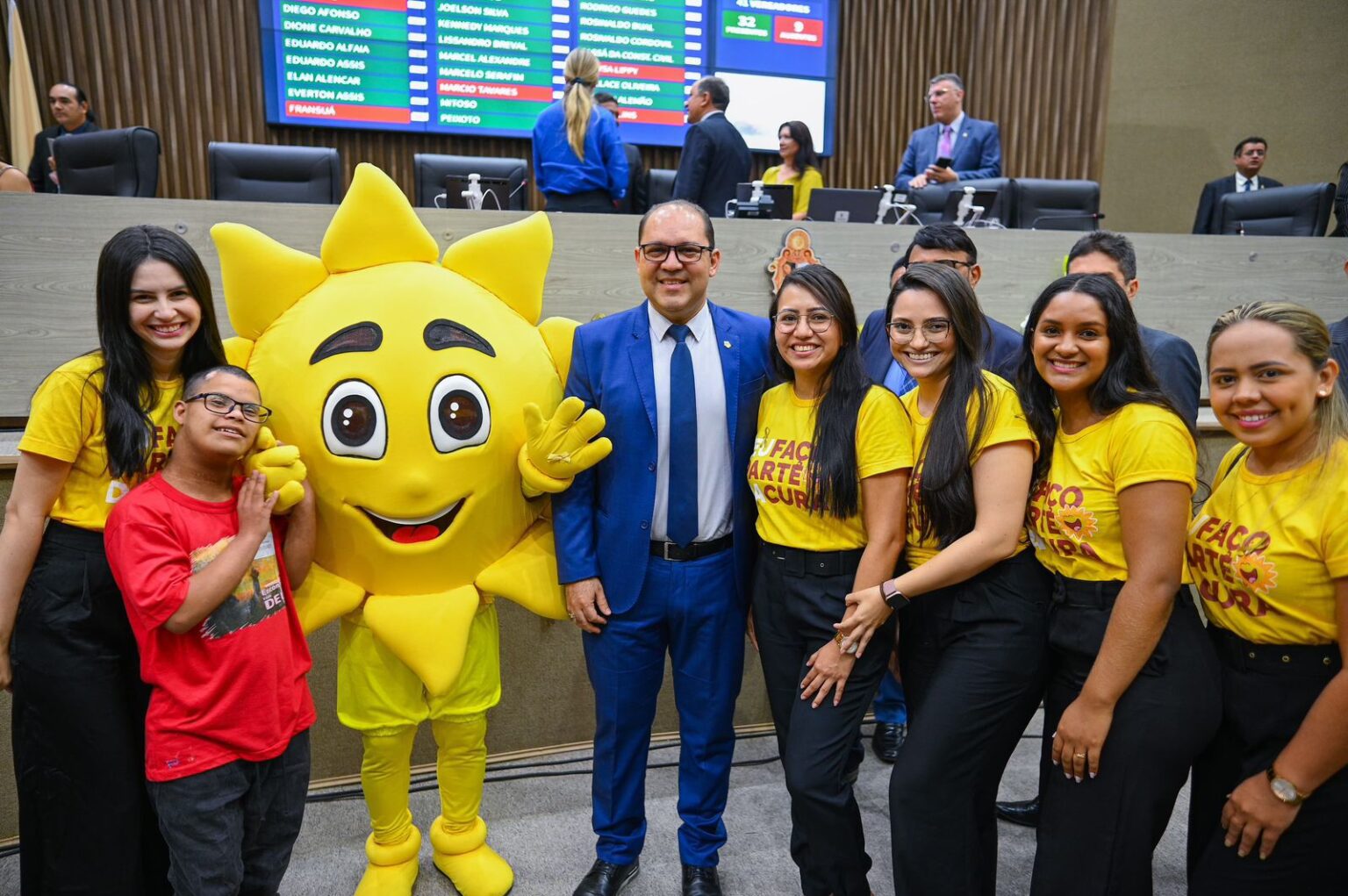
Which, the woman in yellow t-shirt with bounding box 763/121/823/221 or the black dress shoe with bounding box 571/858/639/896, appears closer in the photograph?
the black dress shoe with bounding box 571/858/639/896

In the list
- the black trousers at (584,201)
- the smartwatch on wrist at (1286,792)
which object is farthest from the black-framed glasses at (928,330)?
the black trousers at (584,201)

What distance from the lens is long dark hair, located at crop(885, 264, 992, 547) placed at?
169 centimetres

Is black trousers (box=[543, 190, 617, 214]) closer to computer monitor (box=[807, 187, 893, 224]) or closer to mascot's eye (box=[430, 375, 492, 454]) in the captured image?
computer monitor (box=[807, 187, 893, 224])

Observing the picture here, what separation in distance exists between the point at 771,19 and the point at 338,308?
602cm

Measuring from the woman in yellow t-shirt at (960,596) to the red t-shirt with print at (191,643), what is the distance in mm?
1106

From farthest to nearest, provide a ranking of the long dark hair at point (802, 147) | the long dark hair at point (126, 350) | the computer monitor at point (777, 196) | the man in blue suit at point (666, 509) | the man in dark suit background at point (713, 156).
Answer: the long dark hair at point (802, 147) → the man in dark suit background at point (713, 156) → the computer monitor at point (777, 196) → the man in blue suit at point (666, 509) → the long dark hair at point (126, 350)

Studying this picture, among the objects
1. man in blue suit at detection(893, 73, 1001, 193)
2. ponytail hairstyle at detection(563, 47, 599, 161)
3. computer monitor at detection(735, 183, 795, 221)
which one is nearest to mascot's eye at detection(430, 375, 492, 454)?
computer monitor at detection(735, 183, 795, 221)

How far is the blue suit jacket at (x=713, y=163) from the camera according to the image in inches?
162

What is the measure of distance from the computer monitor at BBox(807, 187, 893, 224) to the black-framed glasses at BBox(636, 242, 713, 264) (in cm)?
200

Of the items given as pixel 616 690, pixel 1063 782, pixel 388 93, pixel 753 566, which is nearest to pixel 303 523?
pixel 616 690

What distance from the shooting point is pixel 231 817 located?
1.63m

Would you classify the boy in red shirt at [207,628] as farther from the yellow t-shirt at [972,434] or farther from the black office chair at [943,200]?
the black office chair at [943,200]

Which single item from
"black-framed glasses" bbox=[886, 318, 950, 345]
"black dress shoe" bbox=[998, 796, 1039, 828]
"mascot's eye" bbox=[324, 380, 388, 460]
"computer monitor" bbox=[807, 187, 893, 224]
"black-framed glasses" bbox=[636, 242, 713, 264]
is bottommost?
"black dress shoe" bbox=[998, 796, 1039, 828]

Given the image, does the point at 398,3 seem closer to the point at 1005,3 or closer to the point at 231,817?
the point at 1005,3
